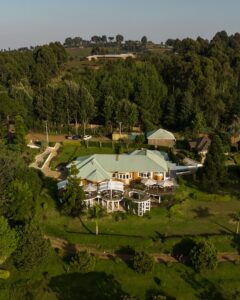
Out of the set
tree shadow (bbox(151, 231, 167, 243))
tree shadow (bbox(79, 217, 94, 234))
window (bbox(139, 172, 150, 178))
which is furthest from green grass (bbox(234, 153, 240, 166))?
tree shadow (bbox(79, 217, 94, 234))

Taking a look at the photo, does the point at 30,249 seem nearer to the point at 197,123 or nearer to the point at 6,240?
the point at 6,240

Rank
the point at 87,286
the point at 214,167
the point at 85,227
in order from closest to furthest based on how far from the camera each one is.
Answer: the point at 87,286, the point at 85,227, the point at 214,167

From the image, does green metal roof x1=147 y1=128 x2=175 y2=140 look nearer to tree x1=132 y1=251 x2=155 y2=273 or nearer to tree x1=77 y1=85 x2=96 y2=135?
tree x1=77 y1=85 x2=96 y2=135

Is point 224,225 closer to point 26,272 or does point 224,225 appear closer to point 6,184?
point 26,272

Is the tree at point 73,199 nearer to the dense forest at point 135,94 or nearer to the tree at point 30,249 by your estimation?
the tree at point 30,249

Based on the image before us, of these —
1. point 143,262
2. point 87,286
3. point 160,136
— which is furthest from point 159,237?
point 160,136

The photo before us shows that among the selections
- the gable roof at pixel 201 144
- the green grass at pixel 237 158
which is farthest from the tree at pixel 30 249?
the green grass at pixel 237 158
